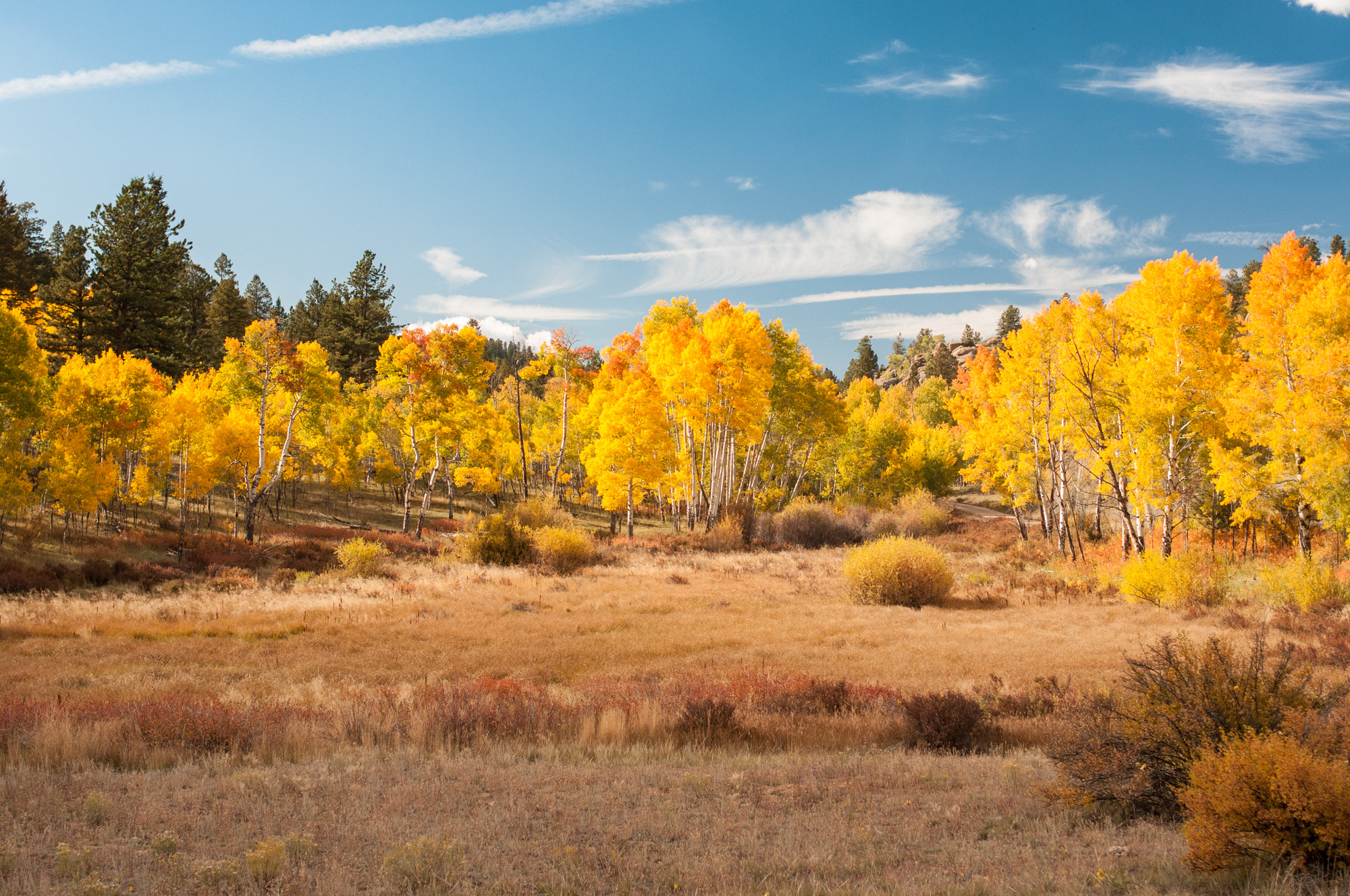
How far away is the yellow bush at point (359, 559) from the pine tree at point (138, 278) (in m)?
25.6

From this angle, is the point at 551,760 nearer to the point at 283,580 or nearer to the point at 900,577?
the point at 900,577

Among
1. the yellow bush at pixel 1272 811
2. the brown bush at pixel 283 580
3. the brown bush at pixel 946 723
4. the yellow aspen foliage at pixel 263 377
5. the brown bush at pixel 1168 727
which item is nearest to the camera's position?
the yellow bush at pixel 1272 811

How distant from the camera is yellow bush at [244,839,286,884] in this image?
15.0ft

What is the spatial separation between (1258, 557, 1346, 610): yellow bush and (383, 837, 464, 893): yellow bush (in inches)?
803

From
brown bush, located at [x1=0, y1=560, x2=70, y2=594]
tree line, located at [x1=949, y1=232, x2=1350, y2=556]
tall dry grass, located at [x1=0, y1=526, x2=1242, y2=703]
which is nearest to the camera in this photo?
tall dry grass, located at [x1=0, y1=526, x2=1242, y2=703]

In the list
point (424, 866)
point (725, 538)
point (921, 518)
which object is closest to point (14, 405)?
point (725, 538)

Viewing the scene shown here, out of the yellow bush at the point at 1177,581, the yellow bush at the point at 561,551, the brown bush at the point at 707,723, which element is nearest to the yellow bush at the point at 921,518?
the yellow bush at the point at 1177,581

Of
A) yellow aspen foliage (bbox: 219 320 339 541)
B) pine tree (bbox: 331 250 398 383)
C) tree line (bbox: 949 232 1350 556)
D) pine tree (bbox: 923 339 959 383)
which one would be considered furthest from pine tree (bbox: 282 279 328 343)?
pine tree (bbox: 923 339 959 383)

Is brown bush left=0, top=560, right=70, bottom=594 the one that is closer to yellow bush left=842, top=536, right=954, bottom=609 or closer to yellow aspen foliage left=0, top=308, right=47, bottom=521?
yellow aspen foliage left=0, top=308, right=47, bottom=521

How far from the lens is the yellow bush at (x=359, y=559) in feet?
79.2

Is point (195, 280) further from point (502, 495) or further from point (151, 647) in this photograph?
point (151, 647)

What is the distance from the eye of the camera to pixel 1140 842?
5.12m

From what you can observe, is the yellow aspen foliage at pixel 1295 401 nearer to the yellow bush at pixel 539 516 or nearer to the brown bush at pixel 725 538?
the brown bush at pixel 725 538

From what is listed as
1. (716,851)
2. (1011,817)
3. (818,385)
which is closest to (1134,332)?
(818,385)
